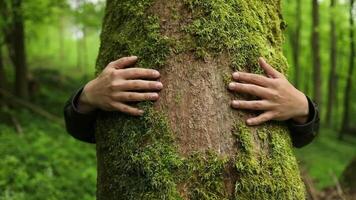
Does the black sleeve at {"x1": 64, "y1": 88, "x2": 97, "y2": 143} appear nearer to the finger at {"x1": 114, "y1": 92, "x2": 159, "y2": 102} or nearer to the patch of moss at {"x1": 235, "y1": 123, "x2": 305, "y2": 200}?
the finger at {"x1": 114, "y1": 92, "x2": 159, "y2": 102}

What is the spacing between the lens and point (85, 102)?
89.6 inches

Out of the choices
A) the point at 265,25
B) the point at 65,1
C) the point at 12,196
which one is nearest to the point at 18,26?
the point at 65,1

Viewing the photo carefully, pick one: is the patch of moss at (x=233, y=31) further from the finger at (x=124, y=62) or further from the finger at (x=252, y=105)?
the finger at (x=124, y=62)

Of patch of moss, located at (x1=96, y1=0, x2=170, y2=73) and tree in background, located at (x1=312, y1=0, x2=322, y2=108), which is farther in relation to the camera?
tree in background, located at (x1=312, y1=0, x2=322, y2=108)

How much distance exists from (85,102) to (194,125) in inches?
24.5

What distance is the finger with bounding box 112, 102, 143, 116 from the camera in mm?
2012

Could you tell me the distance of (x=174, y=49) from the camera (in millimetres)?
2049

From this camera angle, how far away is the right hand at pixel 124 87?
6.56 feet

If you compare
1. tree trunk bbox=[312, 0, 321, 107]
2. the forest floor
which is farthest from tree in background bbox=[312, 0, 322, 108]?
the forest floor

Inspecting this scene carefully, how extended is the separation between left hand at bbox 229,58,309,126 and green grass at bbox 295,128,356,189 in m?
9.28

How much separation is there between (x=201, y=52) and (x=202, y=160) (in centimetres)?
47

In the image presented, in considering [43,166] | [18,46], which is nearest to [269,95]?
[43,166]

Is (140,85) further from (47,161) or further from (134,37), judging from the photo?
(47,161)

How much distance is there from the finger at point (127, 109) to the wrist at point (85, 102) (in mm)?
206
